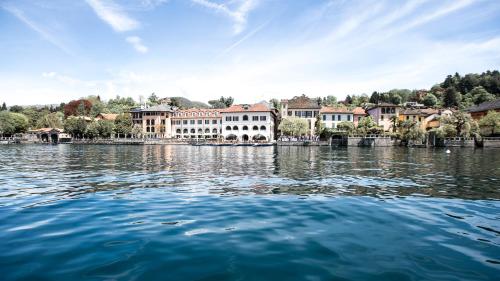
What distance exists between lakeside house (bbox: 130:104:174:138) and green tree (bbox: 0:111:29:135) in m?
47.8

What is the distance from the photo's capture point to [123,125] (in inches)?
4419

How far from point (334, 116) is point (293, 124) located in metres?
14.4

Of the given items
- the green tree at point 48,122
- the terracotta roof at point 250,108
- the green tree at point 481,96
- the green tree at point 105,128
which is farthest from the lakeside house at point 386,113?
the green tree at point 48,122

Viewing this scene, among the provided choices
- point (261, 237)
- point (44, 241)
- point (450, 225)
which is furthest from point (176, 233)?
point (450, 225)

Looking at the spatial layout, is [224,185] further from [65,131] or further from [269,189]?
[65,131]

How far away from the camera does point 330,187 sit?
616 inches

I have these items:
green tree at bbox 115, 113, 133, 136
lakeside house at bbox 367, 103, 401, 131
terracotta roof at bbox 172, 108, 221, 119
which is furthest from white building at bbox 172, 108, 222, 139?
lakeside house at bbox 367, 103, 401, 131

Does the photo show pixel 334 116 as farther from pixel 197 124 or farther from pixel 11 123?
pixel 11 123

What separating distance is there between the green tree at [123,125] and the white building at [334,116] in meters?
63.4

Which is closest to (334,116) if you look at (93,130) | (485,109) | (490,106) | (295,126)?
(295,126)

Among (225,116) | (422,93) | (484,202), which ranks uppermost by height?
(422,93)

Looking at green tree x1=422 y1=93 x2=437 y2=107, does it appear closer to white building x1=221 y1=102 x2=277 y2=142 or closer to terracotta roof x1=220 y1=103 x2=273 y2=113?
white building x1=221 y1=102 x2=277 y2=142

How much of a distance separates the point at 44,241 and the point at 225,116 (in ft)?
314

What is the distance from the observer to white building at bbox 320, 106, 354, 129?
95.5m
